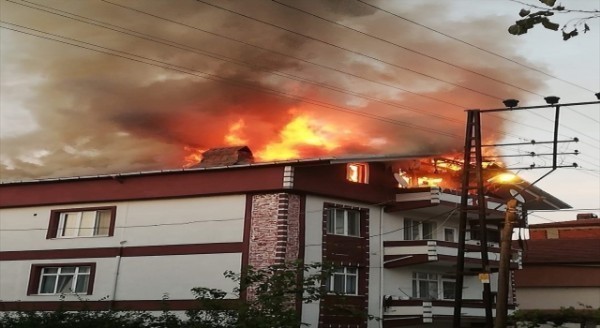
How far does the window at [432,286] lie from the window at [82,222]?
47.4 ft

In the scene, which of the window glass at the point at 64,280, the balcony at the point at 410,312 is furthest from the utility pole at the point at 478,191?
the window glass at the point at 64,280

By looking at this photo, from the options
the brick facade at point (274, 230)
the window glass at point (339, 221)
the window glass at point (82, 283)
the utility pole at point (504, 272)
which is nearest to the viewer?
the utility pole at point (504, 272)

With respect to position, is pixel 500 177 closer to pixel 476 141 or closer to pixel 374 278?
pixel 476 141

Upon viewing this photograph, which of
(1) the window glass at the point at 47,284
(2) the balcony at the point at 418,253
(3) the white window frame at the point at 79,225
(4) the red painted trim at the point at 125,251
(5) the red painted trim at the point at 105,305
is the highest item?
(3) the white window frame at the point at 79,225

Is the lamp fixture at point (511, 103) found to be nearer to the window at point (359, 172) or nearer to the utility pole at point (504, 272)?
the utility pole at point (504, 272)

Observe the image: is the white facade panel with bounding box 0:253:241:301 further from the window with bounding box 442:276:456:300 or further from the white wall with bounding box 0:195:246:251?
the window with bounding box 442:276:456:300

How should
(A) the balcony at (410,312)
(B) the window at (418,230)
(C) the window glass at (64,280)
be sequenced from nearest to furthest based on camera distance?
(A) the balcony at (410,312) → (C) the window glass at (64,280) → (B) the window at (418,230)

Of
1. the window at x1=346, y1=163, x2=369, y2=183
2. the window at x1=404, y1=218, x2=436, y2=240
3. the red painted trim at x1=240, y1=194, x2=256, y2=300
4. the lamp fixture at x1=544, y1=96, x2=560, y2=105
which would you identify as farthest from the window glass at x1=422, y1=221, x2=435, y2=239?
the lamp fixture at x1=544, y1=96, x2=560, y2=105

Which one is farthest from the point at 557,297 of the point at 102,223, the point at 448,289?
the point at 102,223

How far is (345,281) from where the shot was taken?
26750mm

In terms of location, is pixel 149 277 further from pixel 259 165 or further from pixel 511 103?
pixel 511 103

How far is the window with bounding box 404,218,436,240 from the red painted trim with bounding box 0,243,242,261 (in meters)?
8.33

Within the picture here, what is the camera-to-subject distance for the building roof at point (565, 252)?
39.6 m

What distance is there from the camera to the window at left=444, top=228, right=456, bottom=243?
3059cm
